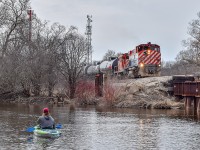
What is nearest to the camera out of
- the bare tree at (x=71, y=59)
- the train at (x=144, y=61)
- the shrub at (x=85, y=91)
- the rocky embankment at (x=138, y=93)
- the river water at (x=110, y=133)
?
the river water at (x=110, y=133)

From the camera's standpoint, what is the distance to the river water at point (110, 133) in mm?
24000

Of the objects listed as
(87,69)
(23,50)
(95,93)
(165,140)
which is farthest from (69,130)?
(87,69)

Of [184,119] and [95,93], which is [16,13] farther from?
[184,119]

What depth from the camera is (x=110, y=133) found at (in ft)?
94.8

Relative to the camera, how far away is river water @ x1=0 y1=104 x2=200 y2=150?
78.7 ft

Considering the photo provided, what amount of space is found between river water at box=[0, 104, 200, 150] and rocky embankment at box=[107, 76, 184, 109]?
12507mm

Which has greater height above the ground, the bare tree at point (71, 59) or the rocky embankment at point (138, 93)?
the bare tree at point (71, 59)

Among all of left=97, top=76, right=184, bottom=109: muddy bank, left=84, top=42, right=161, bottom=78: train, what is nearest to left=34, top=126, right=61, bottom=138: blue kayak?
left=97, top=76, right=184, bottom=109: muddy bank

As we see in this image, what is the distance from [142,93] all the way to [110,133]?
24.3 meters

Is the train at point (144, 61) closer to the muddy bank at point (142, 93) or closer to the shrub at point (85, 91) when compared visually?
the muddy bank at point (142, 93)

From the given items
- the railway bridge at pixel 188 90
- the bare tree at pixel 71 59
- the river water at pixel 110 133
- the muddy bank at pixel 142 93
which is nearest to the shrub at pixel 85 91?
the bare tree at pixel 71 59

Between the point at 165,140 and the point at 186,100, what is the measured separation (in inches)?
916

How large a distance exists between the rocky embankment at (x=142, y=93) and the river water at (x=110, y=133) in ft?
41.0

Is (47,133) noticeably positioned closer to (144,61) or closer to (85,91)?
(144,61)
